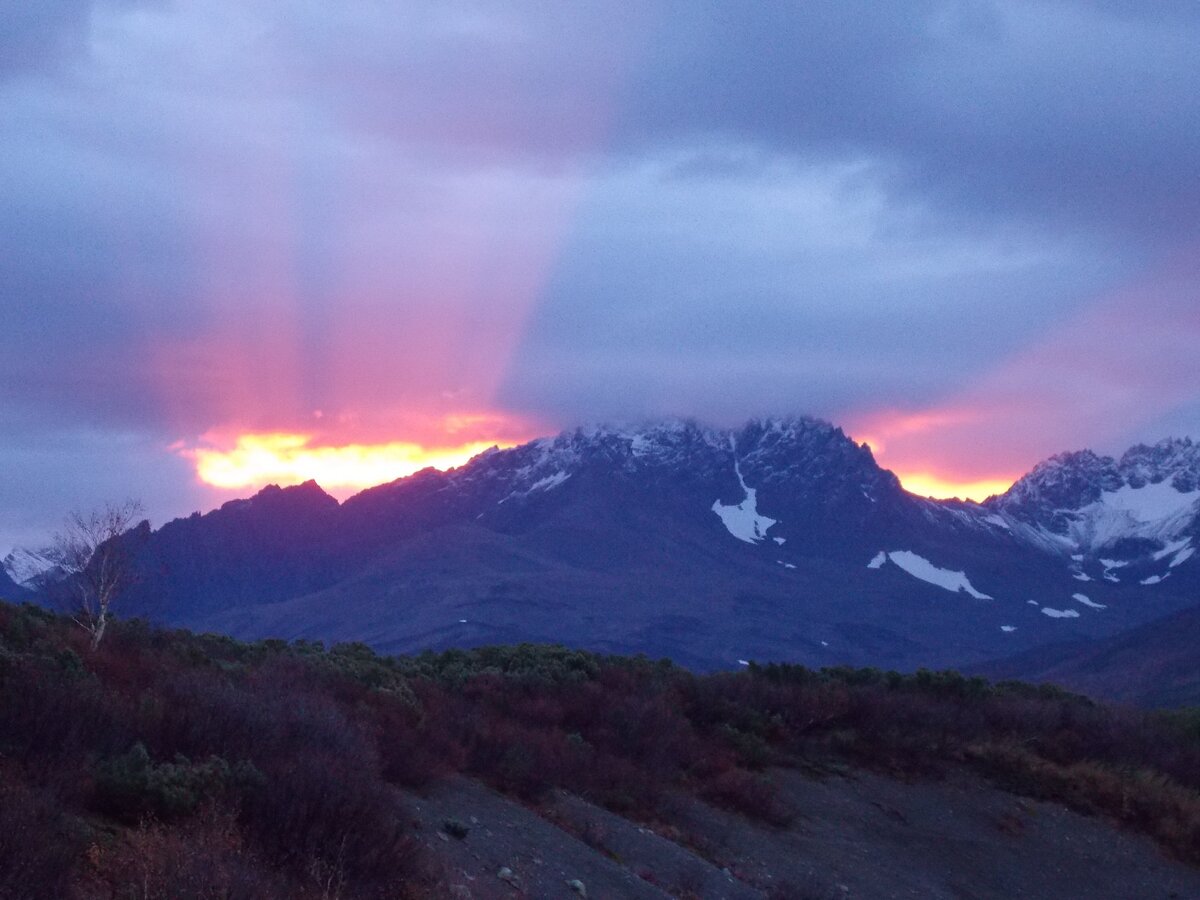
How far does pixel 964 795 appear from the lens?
2486 cm

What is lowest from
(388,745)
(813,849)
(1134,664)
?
(813,849)

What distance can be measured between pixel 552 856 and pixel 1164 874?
12.5 m

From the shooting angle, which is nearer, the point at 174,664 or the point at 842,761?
the point at 174,664

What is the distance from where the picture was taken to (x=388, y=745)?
16328mm

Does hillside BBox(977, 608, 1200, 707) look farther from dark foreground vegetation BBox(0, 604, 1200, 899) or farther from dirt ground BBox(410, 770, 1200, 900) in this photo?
dirt ground BBox(410, 770, 1200, 900)

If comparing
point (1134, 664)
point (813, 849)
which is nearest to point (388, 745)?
point (813, 849)

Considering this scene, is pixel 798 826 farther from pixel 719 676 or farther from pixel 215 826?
pixel 215 826

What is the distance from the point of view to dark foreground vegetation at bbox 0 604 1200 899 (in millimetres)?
9547

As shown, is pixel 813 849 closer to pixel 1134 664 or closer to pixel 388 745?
pixel 388 745

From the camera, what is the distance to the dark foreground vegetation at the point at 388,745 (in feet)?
31.3

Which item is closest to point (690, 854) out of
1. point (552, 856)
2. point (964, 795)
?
point (552, 856)

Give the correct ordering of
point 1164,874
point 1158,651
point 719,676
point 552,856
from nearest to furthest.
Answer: point 552,856
point 1164,874
point 719,676
point 1158,651

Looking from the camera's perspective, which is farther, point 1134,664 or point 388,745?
point 1134,664

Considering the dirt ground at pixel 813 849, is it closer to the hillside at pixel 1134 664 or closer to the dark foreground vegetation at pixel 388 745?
the dark foreground vegetation at pixel 388 745
